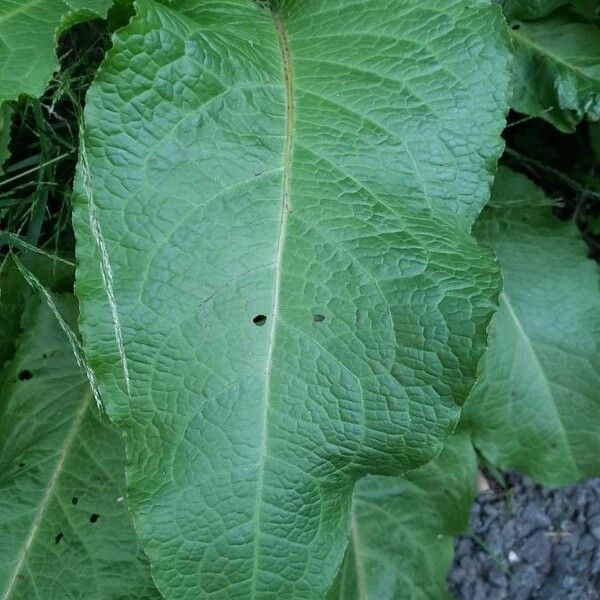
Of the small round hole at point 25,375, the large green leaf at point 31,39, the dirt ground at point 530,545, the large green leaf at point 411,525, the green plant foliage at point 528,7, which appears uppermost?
the large green leaf at point 31,39

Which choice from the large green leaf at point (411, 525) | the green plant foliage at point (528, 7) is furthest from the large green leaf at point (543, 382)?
the green plant foliage at point (528, 7)

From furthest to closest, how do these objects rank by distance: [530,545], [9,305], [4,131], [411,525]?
[530,545] < [411,525] < [9,305] < [4,131]

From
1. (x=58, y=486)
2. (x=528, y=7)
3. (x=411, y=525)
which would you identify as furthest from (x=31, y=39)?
(x=411, y=525)

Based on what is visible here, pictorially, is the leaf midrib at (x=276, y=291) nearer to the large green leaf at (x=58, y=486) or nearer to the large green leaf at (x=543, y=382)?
the large green leaf at (x=58, y=486)

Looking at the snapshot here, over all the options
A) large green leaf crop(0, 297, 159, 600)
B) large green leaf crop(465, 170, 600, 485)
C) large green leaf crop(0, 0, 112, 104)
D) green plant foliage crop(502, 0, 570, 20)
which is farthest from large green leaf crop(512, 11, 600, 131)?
large green leaf crop(0, 297, 159, 600)

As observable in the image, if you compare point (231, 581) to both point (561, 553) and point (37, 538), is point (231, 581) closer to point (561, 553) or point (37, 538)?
point (37, 538)

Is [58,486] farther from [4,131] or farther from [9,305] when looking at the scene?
[4,131]
